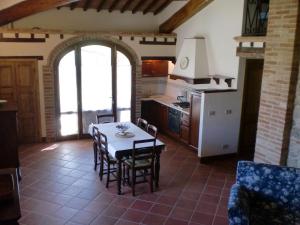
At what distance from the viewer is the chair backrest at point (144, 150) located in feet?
16.5

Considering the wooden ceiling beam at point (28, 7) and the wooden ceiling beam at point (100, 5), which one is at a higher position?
the wooden ceiling beam at point (100, 5)

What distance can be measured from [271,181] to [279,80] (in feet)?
5.57

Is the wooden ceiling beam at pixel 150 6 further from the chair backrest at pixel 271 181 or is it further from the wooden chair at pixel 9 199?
the wooden chair at pixel 9 199

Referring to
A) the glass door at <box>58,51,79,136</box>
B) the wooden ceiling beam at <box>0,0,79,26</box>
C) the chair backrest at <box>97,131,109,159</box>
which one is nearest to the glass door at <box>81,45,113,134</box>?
the glass door at <box>58,51,79,136</box>

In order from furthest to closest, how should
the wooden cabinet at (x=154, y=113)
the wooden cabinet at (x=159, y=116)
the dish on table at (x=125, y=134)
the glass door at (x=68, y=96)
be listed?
the wooden cabinet at (x=154, y=113)
the wooden cabinet at (x=159, y=116)
the glass door at (x=68, y=96)
the dish on table at (x=125, y=134)

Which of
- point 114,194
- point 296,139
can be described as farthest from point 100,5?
point 296,139

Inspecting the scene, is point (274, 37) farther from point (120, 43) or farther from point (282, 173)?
point (120, 43)

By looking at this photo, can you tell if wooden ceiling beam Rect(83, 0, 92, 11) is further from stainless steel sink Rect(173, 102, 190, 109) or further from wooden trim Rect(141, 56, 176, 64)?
stainless steel sink Rect(173, 102, 190, 109)

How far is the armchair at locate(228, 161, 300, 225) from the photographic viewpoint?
3.74 meters

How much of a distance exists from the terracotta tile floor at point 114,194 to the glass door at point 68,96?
1.10 meters

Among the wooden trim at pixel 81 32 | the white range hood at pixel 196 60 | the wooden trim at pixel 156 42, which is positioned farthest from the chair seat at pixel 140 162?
the wooden trim at pixel 156 42

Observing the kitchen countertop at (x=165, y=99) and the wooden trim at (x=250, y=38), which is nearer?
the wooden trim at (x=250, y=38)

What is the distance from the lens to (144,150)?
203 inches

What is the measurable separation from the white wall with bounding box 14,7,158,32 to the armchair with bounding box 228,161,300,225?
5.62 m
